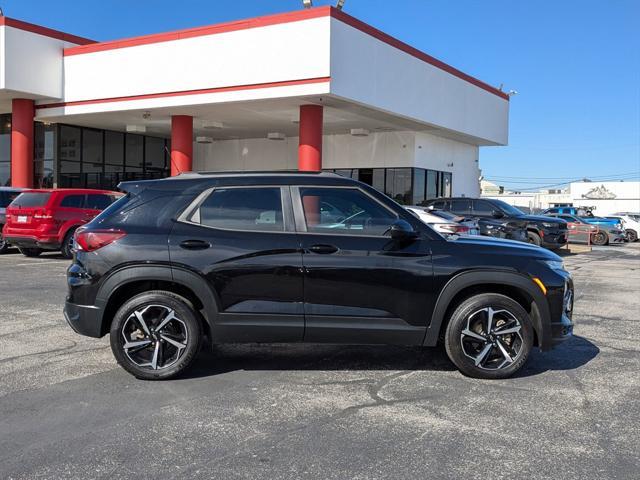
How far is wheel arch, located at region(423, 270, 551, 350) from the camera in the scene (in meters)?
5.08

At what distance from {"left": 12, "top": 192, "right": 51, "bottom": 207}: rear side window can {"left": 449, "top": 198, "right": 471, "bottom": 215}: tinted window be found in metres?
12.3

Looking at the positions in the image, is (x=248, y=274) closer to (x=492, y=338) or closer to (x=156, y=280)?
(x=156, y=280)

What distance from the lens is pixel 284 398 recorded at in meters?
4.73

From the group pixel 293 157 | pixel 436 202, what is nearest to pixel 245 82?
pixel 436 202

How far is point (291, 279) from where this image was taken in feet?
16.4

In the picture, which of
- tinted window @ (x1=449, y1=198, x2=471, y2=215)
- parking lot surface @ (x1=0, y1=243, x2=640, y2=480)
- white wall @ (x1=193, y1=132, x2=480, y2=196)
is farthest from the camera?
white wall @ (x1=193, y1=132, x2=480, y2=196)

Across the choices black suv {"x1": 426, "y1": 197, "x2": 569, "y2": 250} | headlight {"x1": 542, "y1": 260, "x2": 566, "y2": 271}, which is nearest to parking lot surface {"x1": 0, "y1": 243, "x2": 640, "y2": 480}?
headlight {"x1": 542, "y1": 260, "x2": 566, "y2": 271}

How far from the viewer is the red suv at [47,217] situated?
46.4 feet

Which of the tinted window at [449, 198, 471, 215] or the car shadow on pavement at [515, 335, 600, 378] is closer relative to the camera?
the car shadow on pavement at [515, 335, 600, 378]

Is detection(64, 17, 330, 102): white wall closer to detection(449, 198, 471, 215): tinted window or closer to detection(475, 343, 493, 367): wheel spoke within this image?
detection(449, 198, 471, 215): tinted window

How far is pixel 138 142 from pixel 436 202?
1744cm

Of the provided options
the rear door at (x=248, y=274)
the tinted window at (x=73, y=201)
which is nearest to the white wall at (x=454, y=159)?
the tinted window at (x=73, y=201)

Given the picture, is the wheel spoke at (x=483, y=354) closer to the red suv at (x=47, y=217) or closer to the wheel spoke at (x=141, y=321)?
the wheel spoke at (x=141, y=321)

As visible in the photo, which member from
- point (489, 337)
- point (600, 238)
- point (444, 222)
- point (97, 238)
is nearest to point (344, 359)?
point (489, 337)
